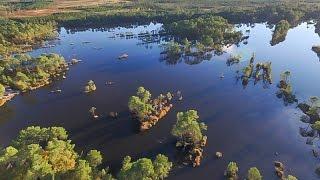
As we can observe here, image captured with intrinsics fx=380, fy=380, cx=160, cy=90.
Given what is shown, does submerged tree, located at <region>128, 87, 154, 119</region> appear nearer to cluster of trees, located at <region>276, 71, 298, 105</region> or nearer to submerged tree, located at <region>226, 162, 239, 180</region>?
submerged tree, located at <region>226, 162, 239, 180</region>

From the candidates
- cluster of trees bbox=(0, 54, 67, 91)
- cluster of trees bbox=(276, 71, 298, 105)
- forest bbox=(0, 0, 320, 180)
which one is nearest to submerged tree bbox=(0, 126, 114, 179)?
forest bbox=(0, 0, 320, 180)

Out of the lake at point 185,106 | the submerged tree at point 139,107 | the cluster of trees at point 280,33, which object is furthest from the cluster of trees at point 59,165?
the cluster of trees at point 280,33

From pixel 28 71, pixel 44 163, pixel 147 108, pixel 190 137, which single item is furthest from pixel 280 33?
pixel 44 163

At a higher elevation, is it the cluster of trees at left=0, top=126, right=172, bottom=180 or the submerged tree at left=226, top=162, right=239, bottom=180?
the cluster of trees at left=0, top=126, right=172, bottom=180

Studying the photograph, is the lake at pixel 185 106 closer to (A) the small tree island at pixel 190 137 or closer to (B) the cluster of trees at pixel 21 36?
(A) the small tree island at pixel 190 137

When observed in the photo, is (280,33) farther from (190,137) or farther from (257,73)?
(190,137)
